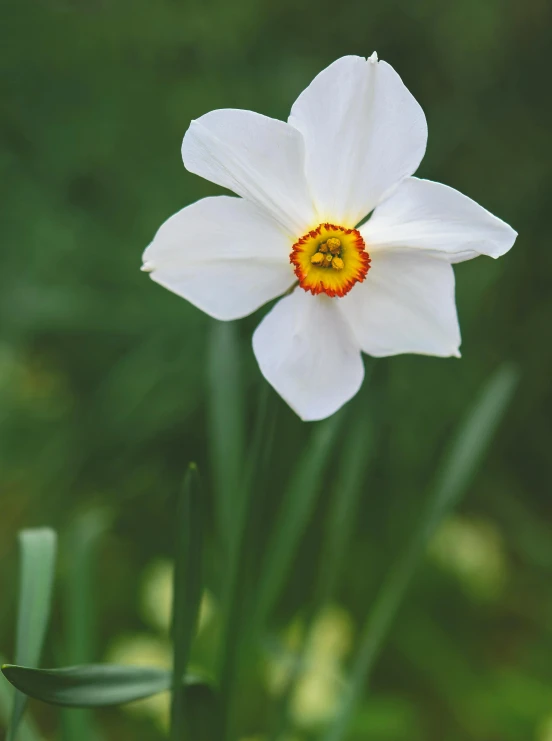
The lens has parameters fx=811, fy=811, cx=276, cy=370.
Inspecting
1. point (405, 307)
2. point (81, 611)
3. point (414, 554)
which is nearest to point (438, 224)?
point (405, 307)

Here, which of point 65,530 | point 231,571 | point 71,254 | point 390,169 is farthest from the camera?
point 71,254

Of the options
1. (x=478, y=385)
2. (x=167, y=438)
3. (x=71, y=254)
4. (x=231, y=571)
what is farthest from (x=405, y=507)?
(x=231, y=571)

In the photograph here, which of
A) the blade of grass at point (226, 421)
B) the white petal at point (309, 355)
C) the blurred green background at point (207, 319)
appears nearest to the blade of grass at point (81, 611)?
the blade of grass at point (226, 421)

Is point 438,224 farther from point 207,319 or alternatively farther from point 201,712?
point 207,319

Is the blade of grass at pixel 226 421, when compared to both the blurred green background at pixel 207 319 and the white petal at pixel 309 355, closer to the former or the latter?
the white petal at pixel 309 355

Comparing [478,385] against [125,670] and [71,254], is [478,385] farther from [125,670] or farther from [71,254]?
[125,670]

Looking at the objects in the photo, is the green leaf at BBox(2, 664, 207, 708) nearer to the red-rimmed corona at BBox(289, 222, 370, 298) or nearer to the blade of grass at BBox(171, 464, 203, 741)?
the blade of grass at BBox(171, 464, 203, 741)
